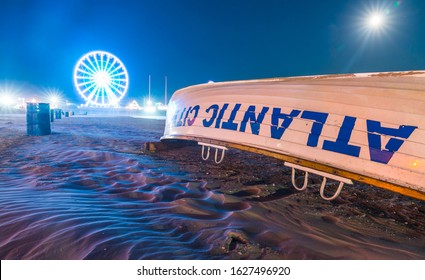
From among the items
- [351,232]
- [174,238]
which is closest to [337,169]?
[351,232]

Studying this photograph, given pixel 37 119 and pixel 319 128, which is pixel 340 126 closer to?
pixel 319 128

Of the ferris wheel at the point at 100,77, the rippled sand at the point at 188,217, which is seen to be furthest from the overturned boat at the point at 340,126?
the ferris wheel at the point at 100,77

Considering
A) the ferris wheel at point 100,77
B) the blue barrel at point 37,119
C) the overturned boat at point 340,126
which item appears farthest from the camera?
the ferris wheel at point 100,77

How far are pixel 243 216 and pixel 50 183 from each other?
127 inches

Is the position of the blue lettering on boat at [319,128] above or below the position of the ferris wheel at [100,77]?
below

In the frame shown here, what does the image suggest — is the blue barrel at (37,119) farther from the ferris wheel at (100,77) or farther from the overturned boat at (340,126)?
the ferris wheel at (100,77)

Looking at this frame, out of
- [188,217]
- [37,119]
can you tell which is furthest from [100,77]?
[188,217]

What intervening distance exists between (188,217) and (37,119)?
10.2 m

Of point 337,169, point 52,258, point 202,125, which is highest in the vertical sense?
point 202,125

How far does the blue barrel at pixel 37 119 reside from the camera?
1033 centimetres

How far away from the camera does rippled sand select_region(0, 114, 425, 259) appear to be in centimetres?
238

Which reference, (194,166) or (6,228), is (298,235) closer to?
(6,228)

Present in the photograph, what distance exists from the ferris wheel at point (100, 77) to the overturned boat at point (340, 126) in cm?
4091
